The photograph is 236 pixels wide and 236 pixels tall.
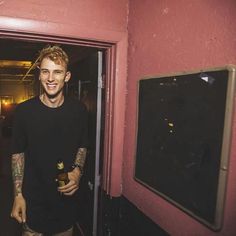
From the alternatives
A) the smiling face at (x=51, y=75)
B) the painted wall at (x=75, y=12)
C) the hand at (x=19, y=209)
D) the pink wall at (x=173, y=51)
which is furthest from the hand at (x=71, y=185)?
the painted wall at (x=75, y=12)

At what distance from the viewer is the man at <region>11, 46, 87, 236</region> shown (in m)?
2.12

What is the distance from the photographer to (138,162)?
189cm

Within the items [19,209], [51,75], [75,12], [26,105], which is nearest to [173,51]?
[75,12]

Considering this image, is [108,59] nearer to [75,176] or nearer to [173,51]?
[173,51]

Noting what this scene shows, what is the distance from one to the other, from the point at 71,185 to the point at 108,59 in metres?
1.14

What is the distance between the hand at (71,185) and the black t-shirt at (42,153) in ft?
0.29

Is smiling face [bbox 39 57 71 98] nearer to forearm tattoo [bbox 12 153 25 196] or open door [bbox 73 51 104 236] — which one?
open door [bbox 73 51 104 236]

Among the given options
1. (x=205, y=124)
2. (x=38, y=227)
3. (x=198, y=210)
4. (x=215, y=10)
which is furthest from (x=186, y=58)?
(x=38, y=227)

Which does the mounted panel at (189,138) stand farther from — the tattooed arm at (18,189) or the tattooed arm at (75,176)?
the tattooed arm at (18,189)

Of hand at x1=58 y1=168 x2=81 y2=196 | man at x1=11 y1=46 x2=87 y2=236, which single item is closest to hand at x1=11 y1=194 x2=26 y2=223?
man at x1=11 y1=46 x2=87 y2=236

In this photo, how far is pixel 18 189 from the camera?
6.98 feet

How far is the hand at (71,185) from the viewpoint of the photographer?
2146mm

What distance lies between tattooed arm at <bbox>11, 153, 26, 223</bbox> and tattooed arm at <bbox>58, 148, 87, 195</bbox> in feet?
1.09

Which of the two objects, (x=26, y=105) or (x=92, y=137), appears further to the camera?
(x=92, y=137)
